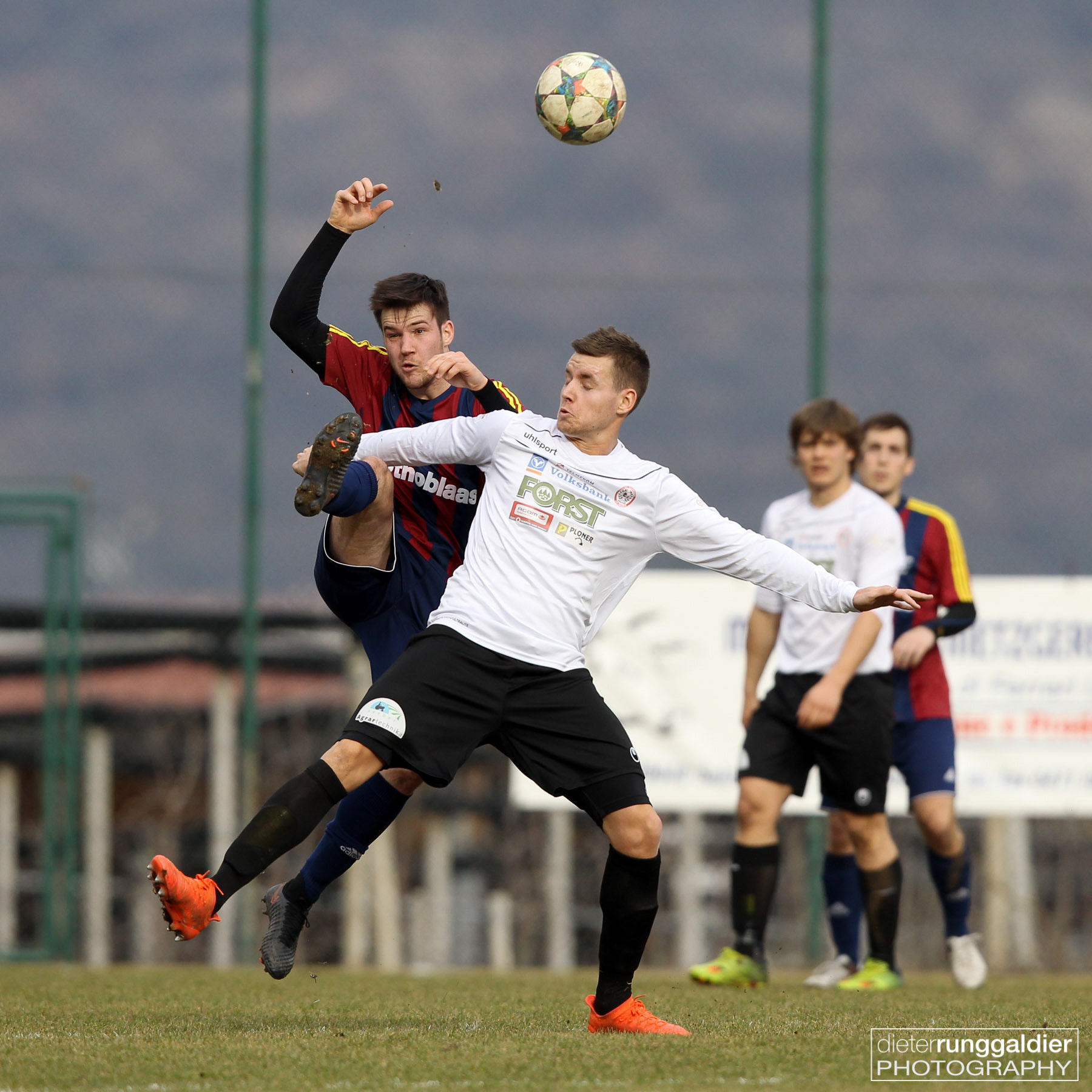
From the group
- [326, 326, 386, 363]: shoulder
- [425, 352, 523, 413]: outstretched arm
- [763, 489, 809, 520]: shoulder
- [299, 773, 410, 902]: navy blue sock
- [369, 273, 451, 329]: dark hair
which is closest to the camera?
[425, 352, 523, 413]: outstretched arm

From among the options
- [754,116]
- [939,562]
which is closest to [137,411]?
[754,116]

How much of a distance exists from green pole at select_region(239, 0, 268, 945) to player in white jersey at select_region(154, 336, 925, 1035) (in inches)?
167

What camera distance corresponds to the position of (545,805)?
8227mm

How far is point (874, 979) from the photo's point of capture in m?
6.01

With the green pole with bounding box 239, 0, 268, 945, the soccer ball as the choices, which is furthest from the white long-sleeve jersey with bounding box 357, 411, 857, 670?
the green pole with bounding box 239, 0, 268, 945

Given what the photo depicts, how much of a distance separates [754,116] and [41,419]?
460 cm

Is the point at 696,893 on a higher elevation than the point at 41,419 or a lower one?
lower

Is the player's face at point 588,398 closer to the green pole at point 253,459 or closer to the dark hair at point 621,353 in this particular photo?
the dark hair at point 621,353

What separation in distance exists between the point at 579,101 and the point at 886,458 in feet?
7.49

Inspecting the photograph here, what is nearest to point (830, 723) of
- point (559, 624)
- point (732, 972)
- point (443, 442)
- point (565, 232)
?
point (732, 972)

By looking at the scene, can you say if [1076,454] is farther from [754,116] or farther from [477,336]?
[477,336]

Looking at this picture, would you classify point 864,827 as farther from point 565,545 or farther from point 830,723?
point 565,545

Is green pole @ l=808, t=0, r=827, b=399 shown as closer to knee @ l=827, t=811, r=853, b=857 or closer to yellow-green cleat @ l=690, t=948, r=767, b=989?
knee @ l=827, t=811, r=853, b=857

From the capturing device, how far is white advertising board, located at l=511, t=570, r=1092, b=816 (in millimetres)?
8109
